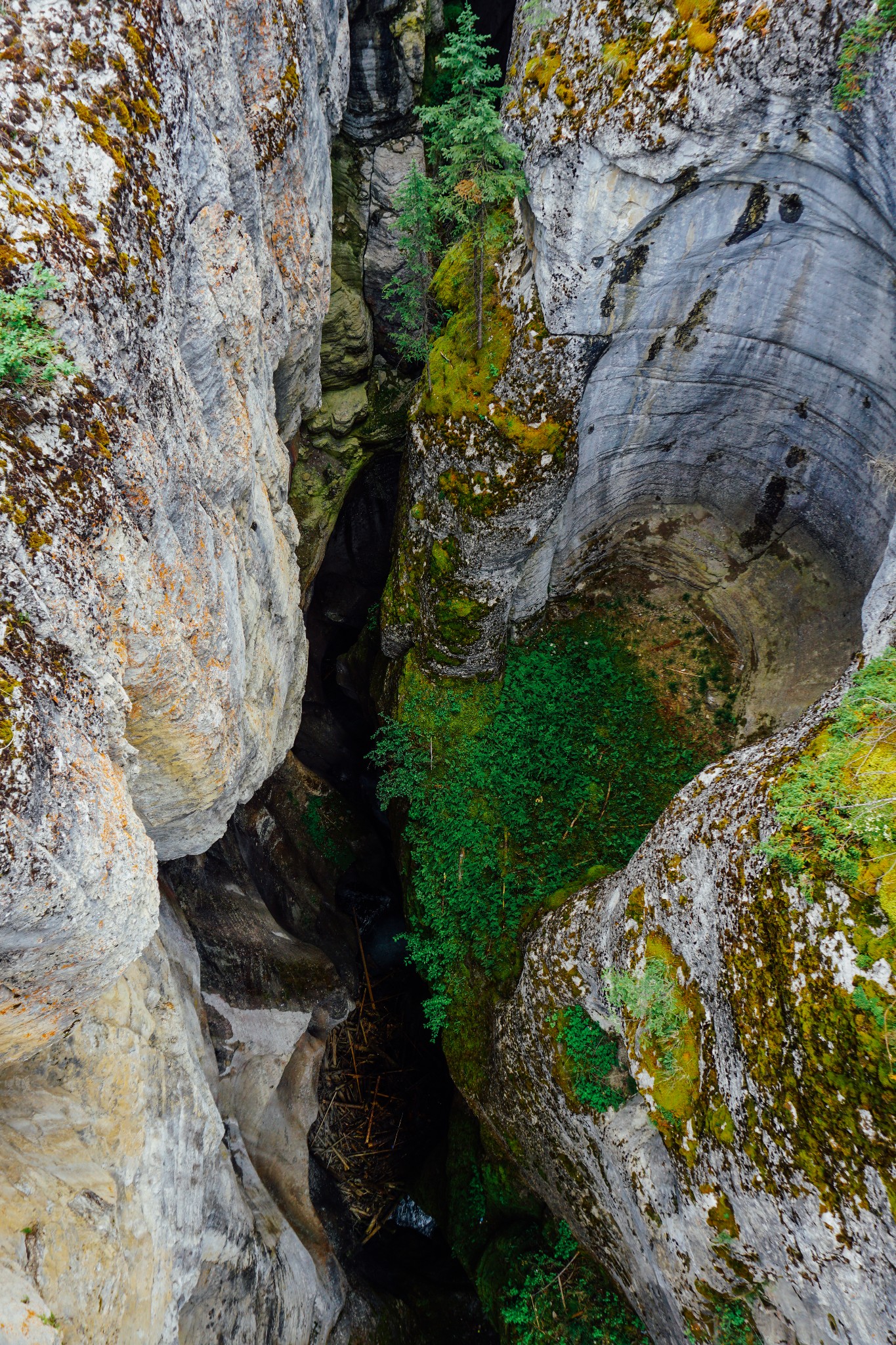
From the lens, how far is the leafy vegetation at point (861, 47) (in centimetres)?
591

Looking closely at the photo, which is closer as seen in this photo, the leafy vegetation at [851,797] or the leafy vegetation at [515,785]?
the leafy vegetation at [851,797]

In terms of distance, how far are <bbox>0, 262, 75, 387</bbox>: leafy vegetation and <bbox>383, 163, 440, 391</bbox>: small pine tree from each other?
23.2ft

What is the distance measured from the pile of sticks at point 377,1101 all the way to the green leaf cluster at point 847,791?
10.3 m

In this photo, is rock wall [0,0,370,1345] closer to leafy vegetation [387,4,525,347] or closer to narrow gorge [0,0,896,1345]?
narrow gorge [0,0,896,1345]

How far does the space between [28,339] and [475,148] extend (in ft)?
22.6

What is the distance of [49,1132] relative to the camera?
5008mm

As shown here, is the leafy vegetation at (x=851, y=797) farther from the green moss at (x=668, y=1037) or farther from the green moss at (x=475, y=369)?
the green moss at (x=475, y=369)

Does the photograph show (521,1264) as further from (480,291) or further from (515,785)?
(480,291)

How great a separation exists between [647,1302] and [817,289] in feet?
39.2

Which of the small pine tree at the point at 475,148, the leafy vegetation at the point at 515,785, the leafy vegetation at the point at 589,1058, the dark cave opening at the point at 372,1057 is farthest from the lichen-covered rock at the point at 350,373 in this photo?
the leafy vegetation at the point at 589,1058

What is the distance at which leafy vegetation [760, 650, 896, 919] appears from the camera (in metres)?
4.59

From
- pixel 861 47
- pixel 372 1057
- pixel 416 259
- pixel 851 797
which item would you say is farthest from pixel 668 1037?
pixel 416 259

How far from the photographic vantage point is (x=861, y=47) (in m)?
6.01

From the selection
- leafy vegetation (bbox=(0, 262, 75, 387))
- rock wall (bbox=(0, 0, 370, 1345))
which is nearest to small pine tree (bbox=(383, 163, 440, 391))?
rock wall (bbox=(0, 0, 370, 1345))
